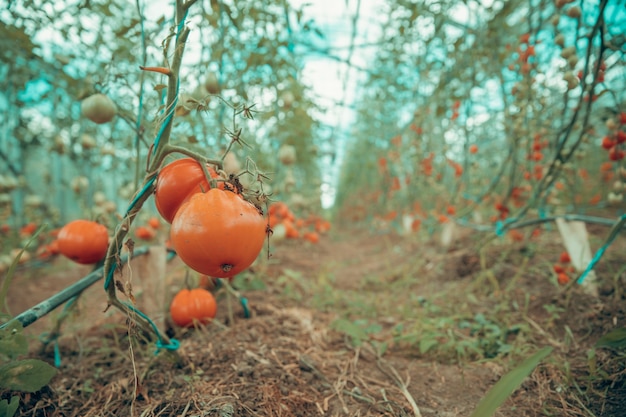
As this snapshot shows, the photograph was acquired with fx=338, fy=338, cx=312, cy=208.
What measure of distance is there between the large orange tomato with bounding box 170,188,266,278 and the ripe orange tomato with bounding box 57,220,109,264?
618 millimetres

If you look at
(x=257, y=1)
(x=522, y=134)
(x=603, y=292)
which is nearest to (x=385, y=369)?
(x=603, y=292)

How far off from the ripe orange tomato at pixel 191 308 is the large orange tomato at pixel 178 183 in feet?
2.54

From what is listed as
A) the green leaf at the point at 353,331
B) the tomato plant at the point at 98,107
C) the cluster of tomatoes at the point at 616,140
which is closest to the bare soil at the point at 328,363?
Answer: the green leaf at the point at 353,331

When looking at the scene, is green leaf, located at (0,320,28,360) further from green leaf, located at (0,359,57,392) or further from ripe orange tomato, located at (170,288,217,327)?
ripe orange tomato, located at (170,288,217,327)

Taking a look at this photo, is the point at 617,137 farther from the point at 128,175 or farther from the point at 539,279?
the point at 128,175

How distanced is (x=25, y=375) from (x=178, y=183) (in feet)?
1.99

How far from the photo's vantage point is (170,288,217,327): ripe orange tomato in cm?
141

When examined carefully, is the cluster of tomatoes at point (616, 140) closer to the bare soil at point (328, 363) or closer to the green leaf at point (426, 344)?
the bare soil at point (328, 363)

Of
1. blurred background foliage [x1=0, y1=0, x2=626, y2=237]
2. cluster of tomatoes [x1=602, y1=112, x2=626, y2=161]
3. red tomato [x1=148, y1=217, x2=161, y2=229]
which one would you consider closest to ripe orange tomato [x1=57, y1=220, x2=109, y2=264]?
blurred background foliage [x1=0, y1=0, x2=626, y2=237]

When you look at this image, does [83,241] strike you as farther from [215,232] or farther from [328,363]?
[328,363]

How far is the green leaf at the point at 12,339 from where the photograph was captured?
0.74 m

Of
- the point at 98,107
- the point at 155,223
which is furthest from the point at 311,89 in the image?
the point at 98,107

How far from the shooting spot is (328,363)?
4.18 ft

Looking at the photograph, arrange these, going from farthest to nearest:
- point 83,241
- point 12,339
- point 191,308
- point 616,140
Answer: point 616,140
point 191,308
point 83,241
point 12,339
